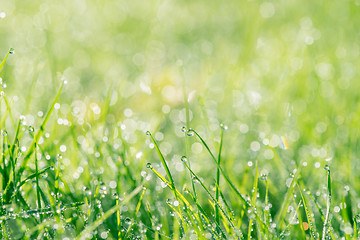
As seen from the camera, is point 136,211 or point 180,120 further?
point 180,120

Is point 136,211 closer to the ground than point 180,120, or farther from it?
closer to the ground

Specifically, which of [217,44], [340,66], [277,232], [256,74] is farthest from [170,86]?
[277,232]

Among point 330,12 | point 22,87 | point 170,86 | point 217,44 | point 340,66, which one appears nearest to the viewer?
point 22,87

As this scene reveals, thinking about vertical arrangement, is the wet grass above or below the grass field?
below

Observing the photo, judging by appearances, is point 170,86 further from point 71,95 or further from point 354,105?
point 354,105

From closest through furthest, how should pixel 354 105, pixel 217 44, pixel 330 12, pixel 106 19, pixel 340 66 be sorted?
pixel 354 105 → pixel 340 66 → pixel 217 44 → pixel 330 12 → pixel 106 19

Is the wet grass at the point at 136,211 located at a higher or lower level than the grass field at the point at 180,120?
lower

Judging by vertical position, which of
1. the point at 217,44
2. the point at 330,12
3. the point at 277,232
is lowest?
the point at 277,232

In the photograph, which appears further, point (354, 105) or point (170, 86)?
point (170, 86)
